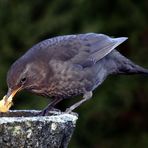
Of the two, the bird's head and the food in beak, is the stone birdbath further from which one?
the bird's head

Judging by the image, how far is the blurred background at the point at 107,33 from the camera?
704cm

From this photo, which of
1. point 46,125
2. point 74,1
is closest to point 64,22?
point 74,1

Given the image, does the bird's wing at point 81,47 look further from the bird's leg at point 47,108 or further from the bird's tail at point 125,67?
the bird's leg at point 47,108

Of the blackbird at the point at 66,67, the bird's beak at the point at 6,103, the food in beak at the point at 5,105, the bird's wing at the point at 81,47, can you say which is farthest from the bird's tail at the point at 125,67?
the food in beak at the point at 5,105

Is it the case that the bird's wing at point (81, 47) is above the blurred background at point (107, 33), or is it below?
above

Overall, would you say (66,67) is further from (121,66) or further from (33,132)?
(33,132)

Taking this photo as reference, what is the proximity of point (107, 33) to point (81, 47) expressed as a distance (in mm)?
1963

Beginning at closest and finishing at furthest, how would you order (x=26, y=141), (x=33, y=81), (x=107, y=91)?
(x=26, y=141) < (x=33, y=81) < (x=107, y=91)

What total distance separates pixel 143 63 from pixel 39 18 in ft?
3.97

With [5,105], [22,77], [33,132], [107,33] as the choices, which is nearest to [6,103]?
[5,105]

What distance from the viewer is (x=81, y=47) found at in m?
5.15

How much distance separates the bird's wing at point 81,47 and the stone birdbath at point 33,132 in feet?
5.12

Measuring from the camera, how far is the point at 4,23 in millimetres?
7371

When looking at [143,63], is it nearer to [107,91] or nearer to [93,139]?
[107,91]
